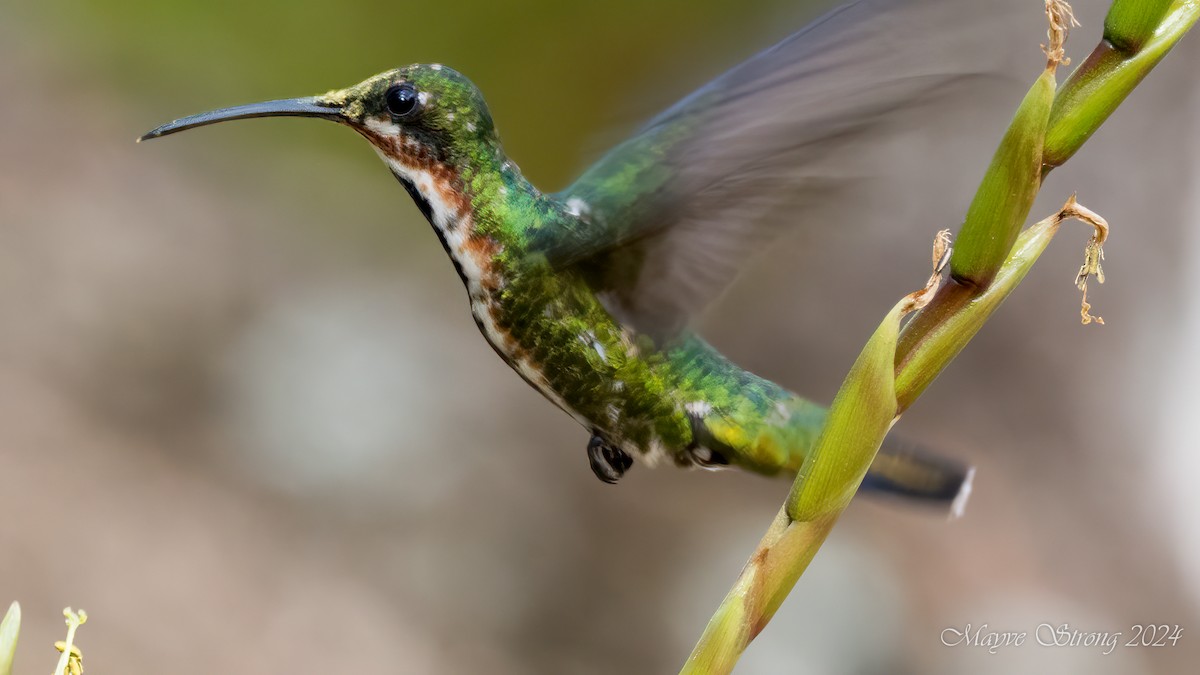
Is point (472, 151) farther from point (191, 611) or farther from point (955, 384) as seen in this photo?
point (955, 384)

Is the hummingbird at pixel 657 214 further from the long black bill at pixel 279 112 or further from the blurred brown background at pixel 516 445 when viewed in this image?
the blurred brown background at pixel 516 445

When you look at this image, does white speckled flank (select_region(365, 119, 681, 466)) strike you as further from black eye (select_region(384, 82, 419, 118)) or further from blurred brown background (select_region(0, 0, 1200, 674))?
blurred brown background (select_region(0, 0, 1200, 674))

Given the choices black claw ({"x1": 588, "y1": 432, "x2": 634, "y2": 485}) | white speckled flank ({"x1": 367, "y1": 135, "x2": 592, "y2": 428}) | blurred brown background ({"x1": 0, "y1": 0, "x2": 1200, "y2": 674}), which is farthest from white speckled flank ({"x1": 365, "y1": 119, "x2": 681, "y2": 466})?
blurred brown background ({"x1": 0, "y1": 0, "x2": 1200, "y2": 674})

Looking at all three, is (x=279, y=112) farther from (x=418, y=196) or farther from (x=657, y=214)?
Result: (x=657, y=214)

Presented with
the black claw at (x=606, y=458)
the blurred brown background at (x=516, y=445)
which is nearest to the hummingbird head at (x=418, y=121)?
the black claw at (x=606, y=458)

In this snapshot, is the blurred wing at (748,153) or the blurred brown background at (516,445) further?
the blurred brown background at (516,445)

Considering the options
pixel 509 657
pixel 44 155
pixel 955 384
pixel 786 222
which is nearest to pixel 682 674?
pixel 786 222

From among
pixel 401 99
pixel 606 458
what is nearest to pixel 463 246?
pixel 401 99
